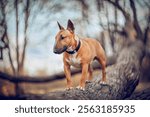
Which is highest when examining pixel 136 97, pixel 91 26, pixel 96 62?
Result: pixel 91 26

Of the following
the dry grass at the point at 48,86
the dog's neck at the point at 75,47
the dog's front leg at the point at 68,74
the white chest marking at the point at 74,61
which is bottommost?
the dry grass at the point at 48,86

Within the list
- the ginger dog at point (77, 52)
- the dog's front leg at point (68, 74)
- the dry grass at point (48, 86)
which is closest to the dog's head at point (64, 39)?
the ginger dog at point (77, 52)

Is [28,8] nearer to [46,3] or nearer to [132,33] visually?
[46,3]

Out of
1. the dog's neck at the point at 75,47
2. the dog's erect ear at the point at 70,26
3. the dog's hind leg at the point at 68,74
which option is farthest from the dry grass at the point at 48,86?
the dog's erect ear at the point at 70,26

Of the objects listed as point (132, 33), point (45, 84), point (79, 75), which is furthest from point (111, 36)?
point (45, 84)

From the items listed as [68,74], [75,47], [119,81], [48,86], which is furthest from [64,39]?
[119,81]

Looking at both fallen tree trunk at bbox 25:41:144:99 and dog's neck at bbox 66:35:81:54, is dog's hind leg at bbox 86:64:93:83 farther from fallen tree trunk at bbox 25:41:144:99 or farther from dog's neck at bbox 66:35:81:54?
dog's neck at bbox 66:35:81:54

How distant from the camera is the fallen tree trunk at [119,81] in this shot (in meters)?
3.74

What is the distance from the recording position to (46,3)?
3.84 metres

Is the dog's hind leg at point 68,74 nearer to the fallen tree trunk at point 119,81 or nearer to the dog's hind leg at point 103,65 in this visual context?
the fallen tree trunk at point 119,81

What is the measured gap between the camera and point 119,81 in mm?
3779

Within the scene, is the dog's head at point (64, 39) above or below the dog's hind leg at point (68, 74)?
above

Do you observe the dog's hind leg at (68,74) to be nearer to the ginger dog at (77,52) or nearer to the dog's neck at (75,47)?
the ginger dog at (77,52)

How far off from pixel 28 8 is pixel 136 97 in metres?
1.08
